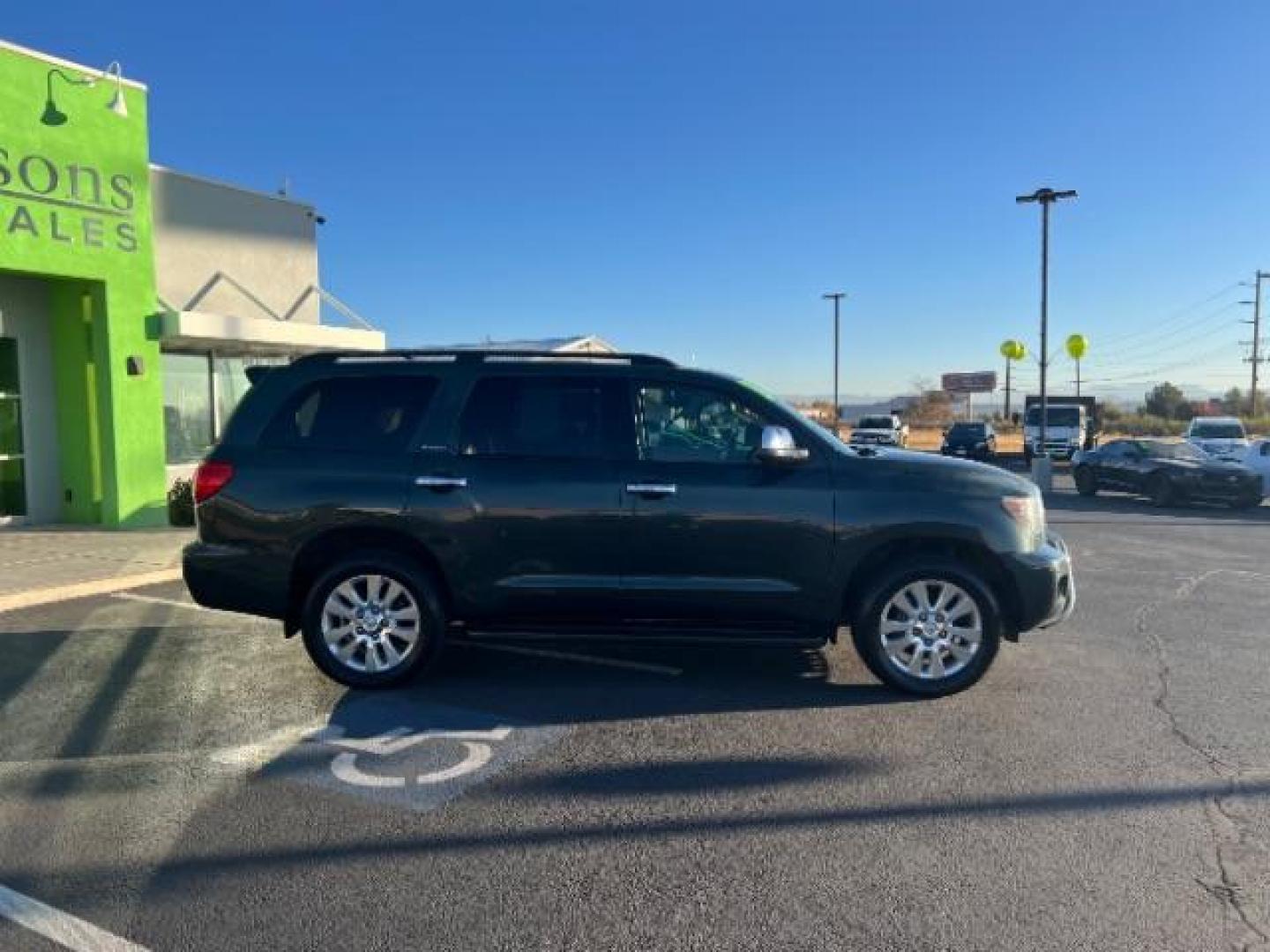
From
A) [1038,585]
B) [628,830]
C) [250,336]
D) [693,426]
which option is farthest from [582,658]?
[250,336]

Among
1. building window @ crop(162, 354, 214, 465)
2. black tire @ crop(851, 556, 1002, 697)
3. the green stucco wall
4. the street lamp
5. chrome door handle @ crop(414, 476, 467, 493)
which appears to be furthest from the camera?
building window @ crop(162, 354, 214, 465)

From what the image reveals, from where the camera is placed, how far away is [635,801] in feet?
13.4

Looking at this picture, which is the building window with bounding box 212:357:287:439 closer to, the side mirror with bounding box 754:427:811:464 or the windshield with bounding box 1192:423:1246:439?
the side mirror with bounding box 754:427:811:464

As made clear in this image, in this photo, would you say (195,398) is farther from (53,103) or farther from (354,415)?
(354,415)

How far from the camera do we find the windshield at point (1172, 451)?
18967mm

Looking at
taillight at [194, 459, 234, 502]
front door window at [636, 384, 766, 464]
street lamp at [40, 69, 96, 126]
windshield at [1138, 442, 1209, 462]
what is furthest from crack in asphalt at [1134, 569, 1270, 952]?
windshield at [1138, 442, 1209, 462]

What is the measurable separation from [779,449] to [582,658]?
6.63ft

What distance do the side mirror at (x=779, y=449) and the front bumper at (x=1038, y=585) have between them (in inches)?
53.7

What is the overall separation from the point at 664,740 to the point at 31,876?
8.78 feet

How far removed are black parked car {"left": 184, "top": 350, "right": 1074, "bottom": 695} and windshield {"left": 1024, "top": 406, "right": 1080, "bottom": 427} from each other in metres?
31.2

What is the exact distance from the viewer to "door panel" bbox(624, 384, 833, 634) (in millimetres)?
5492

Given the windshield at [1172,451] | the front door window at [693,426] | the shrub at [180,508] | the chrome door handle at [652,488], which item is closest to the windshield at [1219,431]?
the windshield at [1172,451]

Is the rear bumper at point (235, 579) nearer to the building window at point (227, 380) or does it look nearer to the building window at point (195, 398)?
the building window at point (195, 398)

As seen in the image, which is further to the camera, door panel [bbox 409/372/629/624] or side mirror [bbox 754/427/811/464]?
door panel [bbox 409/372/629/624]
